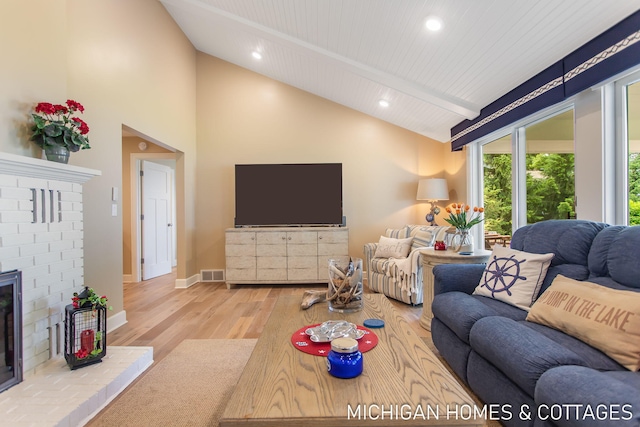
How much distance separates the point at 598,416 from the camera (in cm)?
93

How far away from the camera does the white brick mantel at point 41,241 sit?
1.77 meters

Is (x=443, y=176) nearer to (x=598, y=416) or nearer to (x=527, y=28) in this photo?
(x=527, y=28)

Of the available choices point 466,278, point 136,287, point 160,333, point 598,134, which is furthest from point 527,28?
point 136,287

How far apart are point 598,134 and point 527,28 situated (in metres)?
0.90

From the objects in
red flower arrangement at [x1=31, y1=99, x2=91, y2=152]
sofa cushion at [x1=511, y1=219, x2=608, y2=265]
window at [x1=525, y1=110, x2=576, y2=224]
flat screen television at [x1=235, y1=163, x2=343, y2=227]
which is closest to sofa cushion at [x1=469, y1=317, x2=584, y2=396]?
sofa cushion at [x1=511, y1=219, x2=608, y2=265]

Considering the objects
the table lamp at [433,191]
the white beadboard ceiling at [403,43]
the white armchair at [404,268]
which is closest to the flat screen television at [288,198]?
the white armchair at [404,268]

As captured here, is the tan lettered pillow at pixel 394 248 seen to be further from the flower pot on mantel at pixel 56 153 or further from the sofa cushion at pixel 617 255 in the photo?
the flower pot on mantel at pixel 56 153

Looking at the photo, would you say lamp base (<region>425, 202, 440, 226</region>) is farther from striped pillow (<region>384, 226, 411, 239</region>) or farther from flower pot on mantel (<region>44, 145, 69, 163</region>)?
flower pot on mantel (<region>44, 145, 69, 163</region>)

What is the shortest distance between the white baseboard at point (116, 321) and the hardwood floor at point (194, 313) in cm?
5

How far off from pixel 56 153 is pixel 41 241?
579mm

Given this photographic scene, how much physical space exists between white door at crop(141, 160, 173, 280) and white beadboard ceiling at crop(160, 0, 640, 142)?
220 cm

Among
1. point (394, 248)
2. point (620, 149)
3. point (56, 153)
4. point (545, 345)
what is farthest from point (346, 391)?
point (394, 248)

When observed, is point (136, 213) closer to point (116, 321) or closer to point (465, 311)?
point (116, 321)

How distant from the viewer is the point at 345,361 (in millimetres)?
1094
